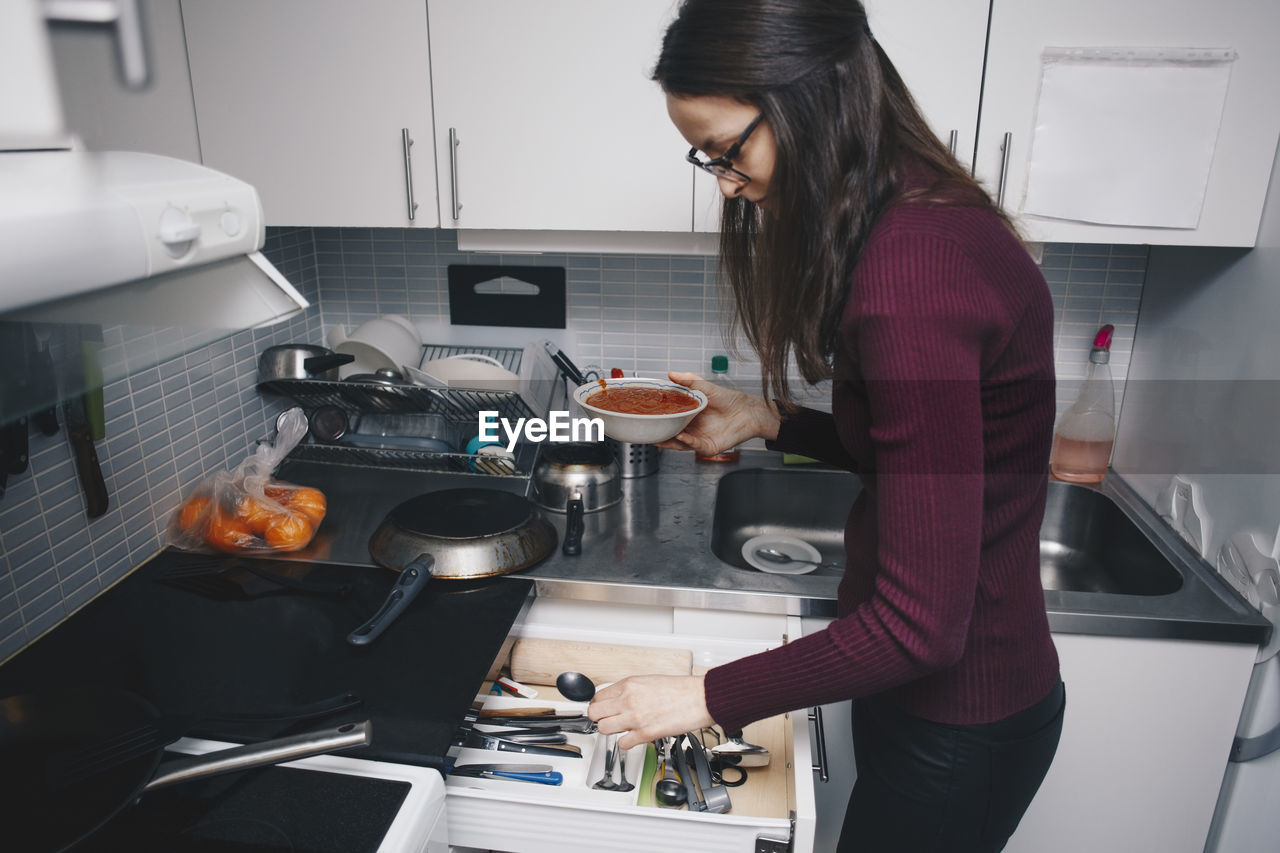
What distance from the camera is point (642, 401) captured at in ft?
4.29

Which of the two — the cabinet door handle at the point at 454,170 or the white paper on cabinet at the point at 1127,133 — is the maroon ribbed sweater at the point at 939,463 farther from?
the cabinet door handle at the point at 454,170

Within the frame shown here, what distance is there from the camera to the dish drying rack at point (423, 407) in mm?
1579

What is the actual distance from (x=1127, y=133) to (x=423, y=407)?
1269 millimetres

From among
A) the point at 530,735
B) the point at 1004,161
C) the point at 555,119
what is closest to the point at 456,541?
the point at 530,735

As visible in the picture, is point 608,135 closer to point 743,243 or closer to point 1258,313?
point 743,243

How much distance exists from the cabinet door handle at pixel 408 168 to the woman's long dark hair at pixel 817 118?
70 cm

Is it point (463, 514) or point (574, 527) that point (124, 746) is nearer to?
point (463, 514)

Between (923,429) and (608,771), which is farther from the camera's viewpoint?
(608,771)

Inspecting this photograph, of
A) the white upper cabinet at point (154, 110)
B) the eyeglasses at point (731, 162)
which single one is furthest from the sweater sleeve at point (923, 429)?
the white upper cabinet at point (154, 110)

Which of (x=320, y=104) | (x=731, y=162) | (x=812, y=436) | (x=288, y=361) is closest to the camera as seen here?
(x=731, y=162)

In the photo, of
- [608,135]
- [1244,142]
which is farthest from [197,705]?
[1244,142]

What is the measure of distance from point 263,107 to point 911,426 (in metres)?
1.23

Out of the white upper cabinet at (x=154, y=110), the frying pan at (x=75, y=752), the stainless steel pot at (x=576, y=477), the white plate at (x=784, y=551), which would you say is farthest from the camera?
the white plate at (x=784, y=551)

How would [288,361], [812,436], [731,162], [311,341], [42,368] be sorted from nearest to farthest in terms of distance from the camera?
[42,368] < [731,162] < [812,436] < [288,361] < [311,341]
